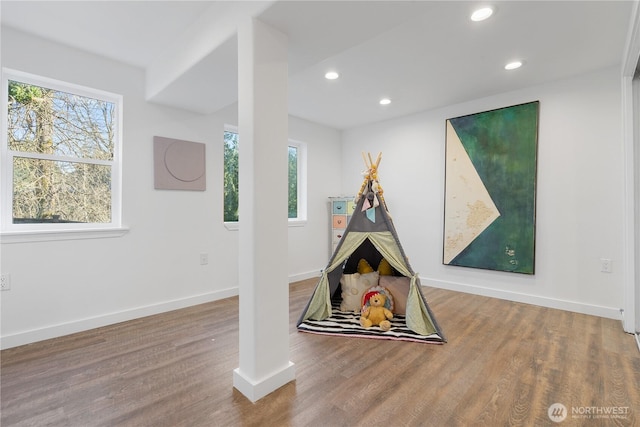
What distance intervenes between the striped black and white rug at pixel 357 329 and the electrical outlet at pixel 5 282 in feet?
7.85

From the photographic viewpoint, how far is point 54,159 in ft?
8.58

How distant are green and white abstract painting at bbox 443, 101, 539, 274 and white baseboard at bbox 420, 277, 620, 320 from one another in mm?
295

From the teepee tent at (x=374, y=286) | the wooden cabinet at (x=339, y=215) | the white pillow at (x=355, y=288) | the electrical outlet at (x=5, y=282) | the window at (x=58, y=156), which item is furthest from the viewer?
the wooden cabinet at (x=339, y=215)

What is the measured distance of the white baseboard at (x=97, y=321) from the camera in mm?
2387

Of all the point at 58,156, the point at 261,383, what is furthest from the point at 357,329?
the point at 58,156

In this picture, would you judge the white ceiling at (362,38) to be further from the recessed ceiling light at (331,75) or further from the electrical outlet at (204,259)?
the electrical outlet at (204,259)

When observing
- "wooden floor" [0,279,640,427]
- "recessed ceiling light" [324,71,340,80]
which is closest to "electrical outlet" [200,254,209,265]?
"wooden floor" [0,279,640,427]

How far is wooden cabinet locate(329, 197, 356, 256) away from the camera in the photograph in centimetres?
475

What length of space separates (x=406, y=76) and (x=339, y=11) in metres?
1.73

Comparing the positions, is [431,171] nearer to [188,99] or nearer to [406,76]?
[406,76]

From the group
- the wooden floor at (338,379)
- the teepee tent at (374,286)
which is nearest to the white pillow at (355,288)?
the teepee tent at (374,286)

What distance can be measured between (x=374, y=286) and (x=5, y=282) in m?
3.19

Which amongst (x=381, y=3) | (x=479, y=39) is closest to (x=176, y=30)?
(x=381, y=3)

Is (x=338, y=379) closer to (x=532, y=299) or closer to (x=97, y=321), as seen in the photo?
(x=97, y=321)
